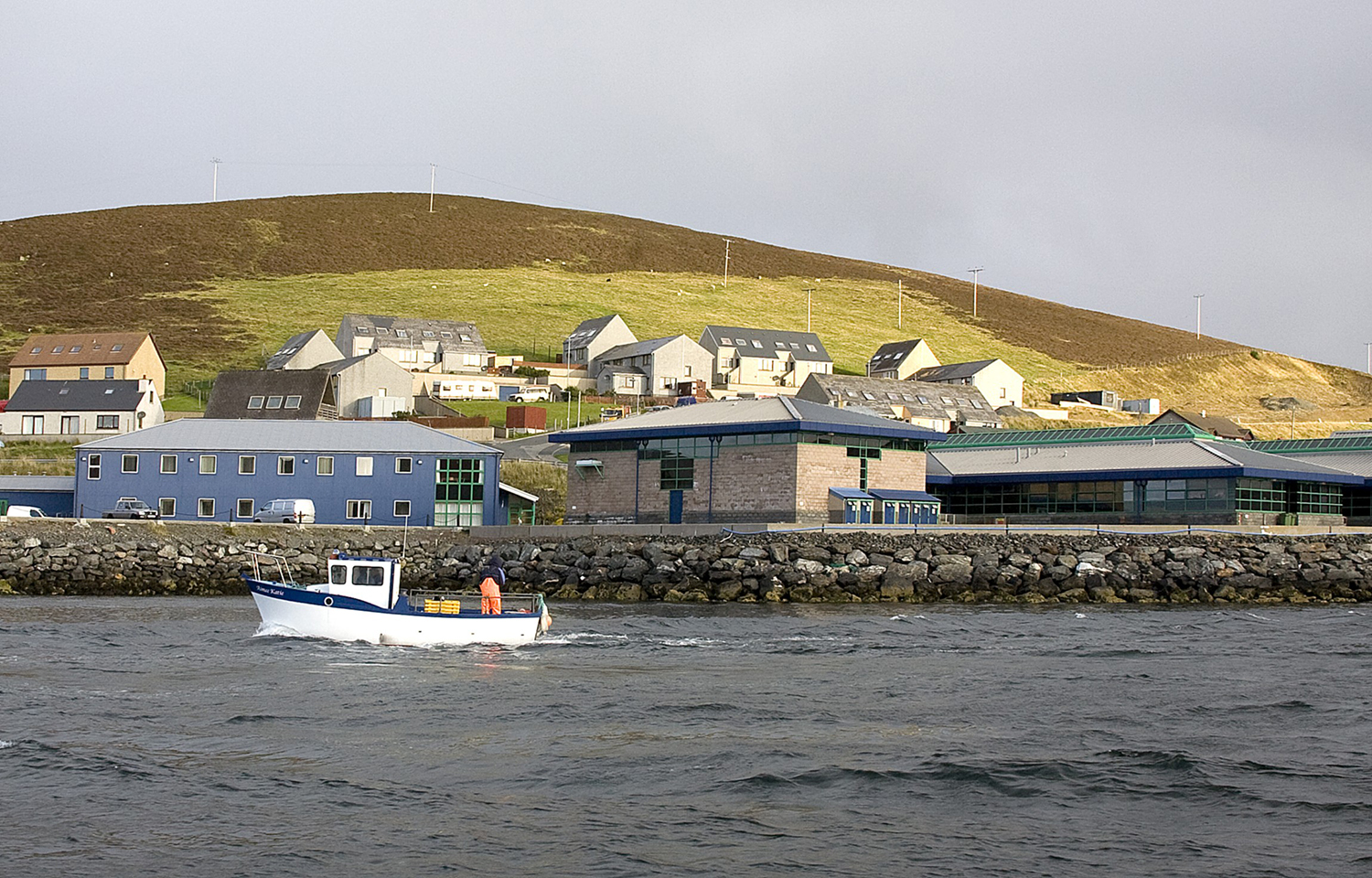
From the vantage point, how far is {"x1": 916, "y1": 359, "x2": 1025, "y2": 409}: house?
5187 inches

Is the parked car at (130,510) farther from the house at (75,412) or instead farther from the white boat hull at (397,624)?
the white boat hull at (397,624)

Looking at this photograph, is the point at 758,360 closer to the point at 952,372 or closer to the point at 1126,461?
the point at 952,372

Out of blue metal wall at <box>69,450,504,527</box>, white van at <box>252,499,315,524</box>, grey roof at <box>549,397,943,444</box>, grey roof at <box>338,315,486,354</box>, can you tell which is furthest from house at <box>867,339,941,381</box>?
white van at <box>252,499,315,524</box>

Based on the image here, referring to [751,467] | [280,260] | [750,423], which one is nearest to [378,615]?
[750,423]

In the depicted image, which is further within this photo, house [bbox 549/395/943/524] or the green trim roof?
the green trim roof

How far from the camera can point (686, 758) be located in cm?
2052

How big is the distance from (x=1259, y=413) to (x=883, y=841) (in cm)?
13944

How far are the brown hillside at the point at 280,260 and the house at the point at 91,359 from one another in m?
21.1

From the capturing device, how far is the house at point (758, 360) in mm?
132000

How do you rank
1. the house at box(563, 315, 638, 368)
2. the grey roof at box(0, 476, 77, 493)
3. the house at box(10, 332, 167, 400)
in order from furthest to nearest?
the house at box(563, 315, 638, 368) < the house at box(10, 332, 167, 400) < the grey roof at box(0, 476, 77, 493)

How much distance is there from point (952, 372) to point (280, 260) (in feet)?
283

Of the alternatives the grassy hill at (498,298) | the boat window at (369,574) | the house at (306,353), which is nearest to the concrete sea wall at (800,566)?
the boat window at (369,574)

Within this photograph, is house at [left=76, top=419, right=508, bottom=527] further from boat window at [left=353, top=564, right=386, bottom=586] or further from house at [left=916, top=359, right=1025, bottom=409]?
house at [left=916, top=359, right=1025, bottom=409]

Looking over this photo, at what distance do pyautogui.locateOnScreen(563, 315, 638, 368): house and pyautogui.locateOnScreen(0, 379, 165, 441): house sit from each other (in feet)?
143
